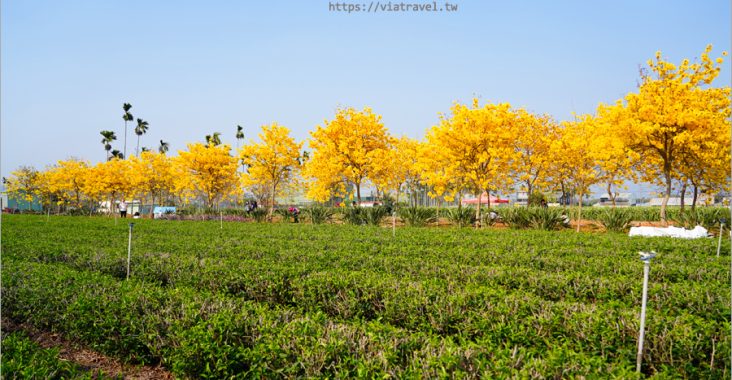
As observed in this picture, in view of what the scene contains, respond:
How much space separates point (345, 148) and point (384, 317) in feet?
66.7

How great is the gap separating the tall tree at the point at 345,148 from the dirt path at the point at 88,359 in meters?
19.8

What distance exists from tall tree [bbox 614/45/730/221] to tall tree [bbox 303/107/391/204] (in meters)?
12.5

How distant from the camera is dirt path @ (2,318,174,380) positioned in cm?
479

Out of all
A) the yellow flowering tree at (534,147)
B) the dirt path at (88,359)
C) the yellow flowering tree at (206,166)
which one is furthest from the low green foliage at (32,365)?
the yellow flowering tree at (206,166)

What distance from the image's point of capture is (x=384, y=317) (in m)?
5.85

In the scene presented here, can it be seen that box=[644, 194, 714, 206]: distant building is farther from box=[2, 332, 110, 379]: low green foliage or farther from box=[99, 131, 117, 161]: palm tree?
box=[99, 131, 117, 161]: palm tree

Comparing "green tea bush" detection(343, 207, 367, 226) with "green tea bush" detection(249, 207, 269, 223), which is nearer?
"green tea bush" detection(343, 207, 367, 226)

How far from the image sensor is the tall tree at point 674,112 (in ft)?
58.9

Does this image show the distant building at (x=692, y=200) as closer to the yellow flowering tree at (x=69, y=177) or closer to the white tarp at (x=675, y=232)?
the white tarp at (x=675, y=232)

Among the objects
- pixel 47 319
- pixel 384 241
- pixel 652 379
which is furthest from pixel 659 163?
pixel 47 319

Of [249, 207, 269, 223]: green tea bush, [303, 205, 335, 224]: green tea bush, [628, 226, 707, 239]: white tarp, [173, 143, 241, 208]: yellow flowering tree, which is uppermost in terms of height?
[173, 143, 241, 208]: yellow flowering tree

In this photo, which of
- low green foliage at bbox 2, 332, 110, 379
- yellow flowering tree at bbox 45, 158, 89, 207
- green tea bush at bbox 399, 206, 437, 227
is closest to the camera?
low green foliage at bbox 2, 332, 110, 379

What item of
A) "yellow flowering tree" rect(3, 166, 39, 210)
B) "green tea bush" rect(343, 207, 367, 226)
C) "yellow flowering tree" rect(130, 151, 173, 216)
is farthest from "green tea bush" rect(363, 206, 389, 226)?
"yellow flowering tree" rect(3, 166, 39, 210)

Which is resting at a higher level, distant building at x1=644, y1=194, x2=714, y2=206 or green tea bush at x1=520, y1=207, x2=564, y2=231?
distant building at x1=644, y1=194, x2=714, y2=206
